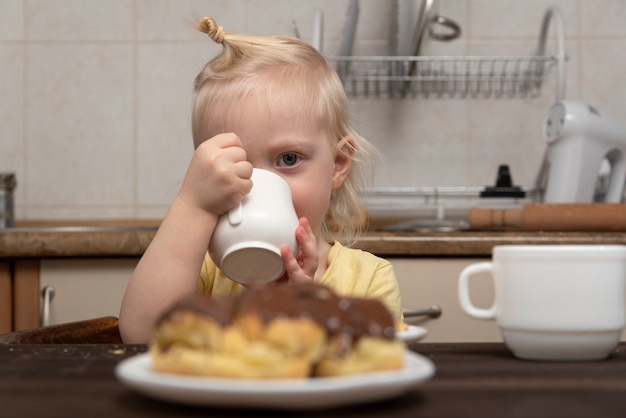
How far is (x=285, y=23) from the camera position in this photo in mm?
2193

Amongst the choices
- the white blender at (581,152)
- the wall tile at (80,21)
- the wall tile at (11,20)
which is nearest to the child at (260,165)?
the white blender at (581,152)

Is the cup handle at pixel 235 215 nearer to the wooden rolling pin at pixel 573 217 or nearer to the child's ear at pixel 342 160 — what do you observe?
the child's ear at pixel 342 160

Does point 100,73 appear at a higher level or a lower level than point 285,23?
lower

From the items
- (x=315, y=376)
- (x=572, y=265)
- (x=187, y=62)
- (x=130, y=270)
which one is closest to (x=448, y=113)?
(x=187, y=62)

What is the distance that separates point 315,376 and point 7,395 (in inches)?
6.4

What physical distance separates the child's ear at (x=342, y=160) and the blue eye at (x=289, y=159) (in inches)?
5.8

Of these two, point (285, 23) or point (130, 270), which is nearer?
point (130, 270)

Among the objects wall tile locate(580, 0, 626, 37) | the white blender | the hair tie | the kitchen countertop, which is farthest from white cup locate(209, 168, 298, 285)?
wall tile locate(580, 0, 626, 37)

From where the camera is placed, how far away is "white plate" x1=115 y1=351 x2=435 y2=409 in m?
0.37

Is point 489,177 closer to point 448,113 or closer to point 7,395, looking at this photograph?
point 448,113

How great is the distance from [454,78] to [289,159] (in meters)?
1.21

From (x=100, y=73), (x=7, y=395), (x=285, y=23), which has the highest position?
(x=285, y=23)

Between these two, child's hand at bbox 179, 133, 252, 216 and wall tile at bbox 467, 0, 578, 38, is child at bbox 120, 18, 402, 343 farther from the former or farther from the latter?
wall tile at bbox 467, 0, 578, 38

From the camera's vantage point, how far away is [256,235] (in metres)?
0.79
